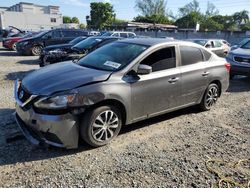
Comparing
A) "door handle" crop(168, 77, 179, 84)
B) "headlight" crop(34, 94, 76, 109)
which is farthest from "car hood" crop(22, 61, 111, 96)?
"door handle" crop(168, 77, 179, 84)

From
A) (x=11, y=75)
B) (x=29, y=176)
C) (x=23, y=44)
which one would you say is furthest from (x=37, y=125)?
(x=23, y=44)

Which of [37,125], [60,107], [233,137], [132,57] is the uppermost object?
[132,57]

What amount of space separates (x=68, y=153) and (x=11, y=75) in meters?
6.72

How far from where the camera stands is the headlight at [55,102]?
12.3 feet

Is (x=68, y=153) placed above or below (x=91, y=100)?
below

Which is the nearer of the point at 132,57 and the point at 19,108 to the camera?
the point at 19,108

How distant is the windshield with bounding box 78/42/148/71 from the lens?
4589mm

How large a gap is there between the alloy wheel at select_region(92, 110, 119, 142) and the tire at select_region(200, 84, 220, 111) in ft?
8.19

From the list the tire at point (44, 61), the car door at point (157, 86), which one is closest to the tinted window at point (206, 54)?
the car door at point (157, 86)

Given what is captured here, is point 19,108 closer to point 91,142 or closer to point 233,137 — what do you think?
point 91,142

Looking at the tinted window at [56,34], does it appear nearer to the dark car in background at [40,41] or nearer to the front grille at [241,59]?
the dark car in background at [40,41]

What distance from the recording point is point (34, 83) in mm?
4145

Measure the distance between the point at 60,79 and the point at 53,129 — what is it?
2.66 feet

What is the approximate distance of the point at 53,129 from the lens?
3721mm
